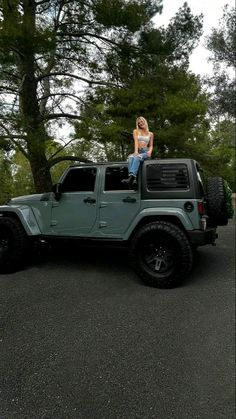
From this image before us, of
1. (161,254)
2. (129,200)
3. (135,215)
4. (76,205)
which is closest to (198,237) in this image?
(161,254)

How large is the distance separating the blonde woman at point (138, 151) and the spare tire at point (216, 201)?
1.05m

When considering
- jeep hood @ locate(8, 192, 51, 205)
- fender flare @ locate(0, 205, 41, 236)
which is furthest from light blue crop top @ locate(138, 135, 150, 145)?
fender flare @ locate(0, 205, 41, 236)

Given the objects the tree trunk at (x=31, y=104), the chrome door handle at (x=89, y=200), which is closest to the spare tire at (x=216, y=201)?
the chrome door handle at (x=89, y=200)

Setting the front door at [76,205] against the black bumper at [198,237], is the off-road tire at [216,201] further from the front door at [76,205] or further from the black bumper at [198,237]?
the front door at [76,205]

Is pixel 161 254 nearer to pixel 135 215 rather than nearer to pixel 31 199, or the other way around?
pixel 135 215

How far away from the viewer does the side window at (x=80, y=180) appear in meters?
4.21

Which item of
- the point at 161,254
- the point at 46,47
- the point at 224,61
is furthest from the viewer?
the point at 224,61

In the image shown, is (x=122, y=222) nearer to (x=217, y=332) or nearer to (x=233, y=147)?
(x=217, y=332)

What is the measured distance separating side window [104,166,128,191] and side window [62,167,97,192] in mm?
234

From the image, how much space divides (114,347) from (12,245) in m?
2.46

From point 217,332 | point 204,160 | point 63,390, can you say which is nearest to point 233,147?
point 204,160

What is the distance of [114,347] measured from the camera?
254 cm

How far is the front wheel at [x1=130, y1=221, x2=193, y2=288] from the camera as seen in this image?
352cm

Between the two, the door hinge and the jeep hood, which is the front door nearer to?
the door hinge
